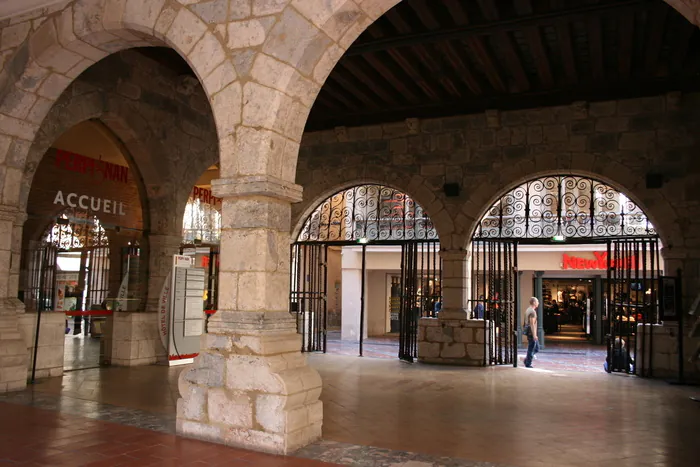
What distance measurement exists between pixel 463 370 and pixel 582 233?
669cm

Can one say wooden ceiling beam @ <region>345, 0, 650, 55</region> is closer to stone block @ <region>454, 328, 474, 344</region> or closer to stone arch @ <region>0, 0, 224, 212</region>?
stone arch @ <region>0, 0, 224, 212</region>

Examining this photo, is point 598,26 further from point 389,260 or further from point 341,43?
point 389,260

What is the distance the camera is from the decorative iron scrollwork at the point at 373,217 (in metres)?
9.72

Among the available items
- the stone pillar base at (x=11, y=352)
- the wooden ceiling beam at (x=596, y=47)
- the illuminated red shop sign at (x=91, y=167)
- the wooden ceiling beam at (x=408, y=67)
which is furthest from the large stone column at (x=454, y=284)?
the illuminated red shop sign at (x=91, y=167)

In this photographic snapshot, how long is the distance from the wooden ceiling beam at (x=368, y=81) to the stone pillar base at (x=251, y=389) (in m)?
4.26

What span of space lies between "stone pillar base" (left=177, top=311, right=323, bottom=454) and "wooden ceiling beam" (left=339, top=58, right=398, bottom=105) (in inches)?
168

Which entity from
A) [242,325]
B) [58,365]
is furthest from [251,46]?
[58,365]

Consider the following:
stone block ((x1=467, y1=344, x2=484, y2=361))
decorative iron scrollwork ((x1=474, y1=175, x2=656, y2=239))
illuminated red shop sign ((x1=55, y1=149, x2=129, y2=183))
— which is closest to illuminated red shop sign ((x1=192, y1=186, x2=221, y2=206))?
illuminated red shop sign ((x1=55, y1=149, x2=129, y2=183))

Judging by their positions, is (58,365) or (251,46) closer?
(251,46)

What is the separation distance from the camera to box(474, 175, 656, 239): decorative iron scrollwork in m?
8.53

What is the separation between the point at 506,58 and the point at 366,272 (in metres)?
11.0

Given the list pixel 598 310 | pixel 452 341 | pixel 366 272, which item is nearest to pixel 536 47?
pixel 452 341

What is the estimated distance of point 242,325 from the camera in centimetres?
383

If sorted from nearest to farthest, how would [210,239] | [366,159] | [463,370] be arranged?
[463,370] < [366,159] < [210,239]
